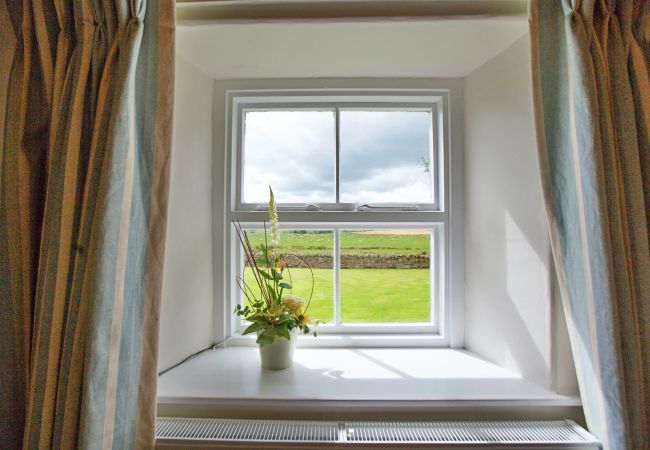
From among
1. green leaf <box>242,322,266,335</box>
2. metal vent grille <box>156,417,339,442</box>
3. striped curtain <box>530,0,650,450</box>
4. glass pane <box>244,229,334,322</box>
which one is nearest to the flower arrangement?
green leaf <box>242,322,266,335</box>

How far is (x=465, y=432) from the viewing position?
0.87 meters

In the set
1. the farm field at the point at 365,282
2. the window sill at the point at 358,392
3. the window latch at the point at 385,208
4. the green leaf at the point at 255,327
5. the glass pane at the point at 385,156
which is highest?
the glass pane at the point at 385,156

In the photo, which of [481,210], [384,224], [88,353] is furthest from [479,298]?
[88,353]

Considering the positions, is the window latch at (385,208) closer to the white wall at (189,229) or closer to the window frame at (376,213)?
the window frame at (376,213)

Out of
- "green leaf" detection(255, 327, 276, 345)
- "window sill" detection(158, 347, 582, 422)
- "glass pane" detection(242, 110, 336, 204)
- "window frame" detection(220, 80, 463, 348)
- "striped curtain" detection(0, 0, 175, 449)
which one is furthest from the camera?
"glass pane" detection(242, 110, 336, 204)

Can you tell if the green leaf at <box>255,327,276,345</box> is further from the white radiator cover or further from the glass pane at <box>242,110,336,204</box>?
the glass pane at <box>242,110,336,204</box>

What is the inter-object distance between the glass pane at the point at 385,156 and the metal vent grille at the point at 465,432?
0.85 m

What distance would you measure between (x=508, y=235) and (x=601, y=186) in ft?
1.13

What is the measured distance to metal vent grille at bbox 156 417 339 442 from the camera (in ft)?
2.80

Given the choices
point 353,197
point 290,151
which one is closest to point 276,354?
point 353,197

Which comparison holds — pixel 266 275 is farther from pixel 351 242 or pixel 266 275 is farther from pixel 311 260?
pixel 351 242

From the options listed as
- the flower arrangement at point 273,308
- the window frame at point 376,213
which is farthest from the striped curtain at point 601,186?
the flower arrangement at point 273,308

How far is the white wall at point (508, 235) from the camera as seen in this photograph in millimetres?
985

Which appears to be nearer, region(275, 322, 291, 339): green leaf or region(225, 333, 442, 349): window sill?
region(275, 322, 291, 339): green leaf
